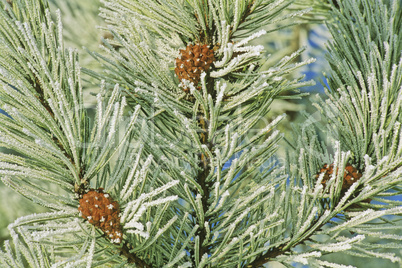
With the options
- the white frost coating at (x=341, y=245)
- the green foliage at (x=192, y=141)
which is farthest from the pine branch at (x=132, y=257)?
the white frost coating at (x=341, y=245)

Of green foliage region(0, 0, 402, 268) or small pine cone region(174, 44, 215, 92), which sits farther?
small pine cone region(174, 44, 215, 92)

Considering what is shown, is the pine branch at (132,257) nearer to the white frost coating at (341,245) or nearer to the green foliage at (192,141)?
the green foliage at (192,141)

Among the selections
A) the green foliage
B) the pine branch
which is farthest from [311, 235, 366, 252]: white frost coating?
the pine branch

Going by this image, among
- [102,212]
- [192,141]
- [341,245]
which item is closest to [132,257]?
[102,212]

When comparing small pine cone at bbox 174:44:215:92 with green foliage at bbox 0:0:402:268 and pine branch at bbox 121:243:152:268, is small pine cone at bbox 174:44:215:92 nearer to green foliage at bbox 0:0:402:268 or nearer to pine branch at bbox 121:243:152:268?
green foliage at bbox 0:0:402:268

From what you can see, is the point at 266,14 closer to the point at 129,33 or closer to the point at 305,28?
the point at 129,33

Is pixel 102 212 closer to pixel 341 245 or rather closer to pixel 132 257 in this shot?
pixel 132 257

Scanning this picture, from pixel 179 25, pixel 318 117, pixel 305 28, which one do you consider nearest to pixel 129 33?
pixel 179 25
